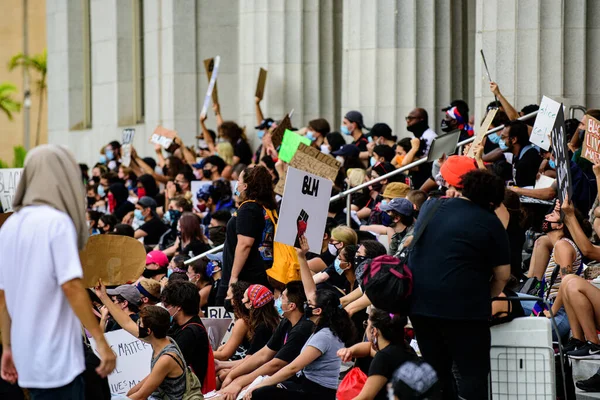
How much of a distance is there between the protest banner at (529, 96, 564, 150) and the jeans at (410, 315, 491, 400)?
384 cm

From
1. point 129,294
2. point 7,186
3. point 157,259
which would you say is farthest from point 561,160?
point 7,186

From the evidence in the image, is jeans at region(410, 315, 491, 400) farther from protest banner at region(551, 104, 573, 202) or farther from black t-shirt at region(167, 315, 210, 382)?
black t-shirt at region(167, 315, 210, 382)

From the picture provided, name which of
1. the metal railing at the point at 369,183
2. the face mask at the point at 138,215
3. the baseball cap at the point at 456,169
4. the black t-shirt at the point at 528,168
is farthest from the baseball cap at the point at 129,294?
the face mask at the point at 138,215

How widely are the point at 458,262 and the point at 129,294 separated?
4208mm

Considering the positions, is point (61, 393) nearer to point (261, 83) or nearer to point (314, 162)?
point (314, 162)

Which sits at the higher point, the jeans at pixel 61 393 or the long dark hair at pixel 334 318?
→ the jeans at pixel 61 393

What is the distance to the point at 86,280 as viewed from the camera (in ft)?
25.4

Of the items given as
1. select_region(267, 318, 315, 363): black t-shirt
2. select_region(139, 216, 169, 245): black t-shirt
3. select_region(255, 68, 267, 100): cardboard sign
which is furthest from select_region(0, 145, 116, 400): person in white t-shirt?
select_region(255, 68, 267, 100): cardboard sign

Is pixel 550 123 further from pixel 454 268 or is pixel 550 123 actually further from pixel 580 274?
pixel 454 268

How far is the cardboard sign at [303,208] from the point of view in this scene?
31.2 ft

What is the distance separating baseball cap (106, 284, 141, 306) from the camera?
33.9ft

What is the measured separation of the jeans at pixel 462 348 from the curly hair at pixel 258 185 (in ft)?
12.1

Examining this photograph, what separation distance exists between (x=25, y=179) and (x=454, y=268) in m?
2.57

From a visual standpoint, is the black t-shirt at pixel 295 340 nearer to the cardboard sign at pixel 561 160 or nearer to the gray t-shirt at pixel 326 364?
the gray t-shirt at pixel 326 364
